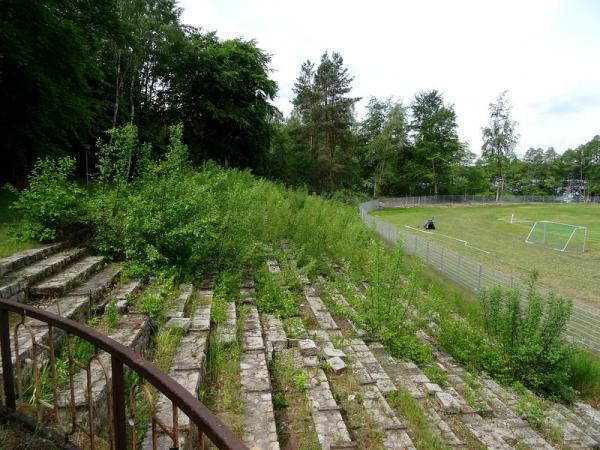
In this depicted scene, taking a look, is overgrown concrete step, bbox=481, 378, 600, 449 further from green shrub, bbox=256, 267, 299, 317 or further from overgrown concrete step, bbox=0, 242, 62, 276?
overgrown concrete step, bbox=0, 242, 62, 276

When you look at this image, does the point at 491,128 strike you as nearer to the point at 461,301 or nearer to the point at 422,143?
the point at 422,143

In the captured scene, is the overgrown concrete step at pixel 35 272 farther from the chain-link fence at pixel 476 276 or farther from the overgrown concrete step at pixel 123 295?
the chain-link fence at pixel 476 276

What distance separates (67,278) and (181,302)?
1351 mm

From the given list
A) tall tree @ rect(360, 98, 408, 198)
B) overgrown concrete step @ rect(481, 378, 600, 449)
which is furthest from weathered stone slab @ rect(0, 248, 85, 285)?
tall tree @ rect(360, 98, 408, 198)

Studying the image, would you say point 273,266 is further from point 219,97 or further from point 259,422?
point 219,97

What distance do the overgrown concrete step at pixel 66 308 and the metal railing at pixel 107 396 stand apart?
61mm

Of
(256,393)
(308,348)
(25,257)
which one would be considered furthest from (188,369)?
(25,257)

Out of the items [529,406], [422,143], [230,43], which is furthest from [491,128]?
[529,406]

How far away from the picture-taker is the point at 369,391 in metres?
4.00

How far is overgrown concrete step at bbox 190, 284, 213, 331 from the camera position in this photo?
432 centimetres

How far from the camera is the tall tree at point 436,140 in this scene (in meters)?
54.3

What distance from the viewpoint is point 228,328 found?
15.2 ft

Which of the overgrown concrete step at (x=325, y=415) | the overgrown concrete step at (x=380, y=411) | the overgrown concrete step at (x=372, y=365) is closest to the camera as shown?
the overgrown concrete step at (x=325, y=415)

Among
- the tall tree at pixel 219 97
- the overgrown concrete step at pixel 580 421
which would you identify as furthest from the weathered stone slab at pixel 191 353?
the tall tree at pixel 219 97
